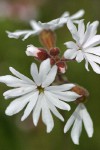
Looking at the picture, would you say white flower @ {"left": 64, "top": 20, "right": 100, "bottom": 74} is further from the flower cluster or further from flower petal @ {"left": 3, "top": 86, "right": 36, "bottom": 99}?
flower petal @ {"left": 3, "top": 86, "right": 36, "bottom": 99}

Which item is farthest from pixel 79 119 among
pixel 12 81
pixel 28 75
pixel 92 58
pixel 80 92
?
pixel 28 75

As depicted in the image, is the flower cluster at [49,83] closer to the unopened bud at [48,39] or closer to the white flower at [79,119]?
the white flower at [79,119]

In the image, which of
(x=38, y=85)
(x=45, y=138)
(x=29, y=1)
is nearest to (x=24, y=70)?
(x=45, y=138)

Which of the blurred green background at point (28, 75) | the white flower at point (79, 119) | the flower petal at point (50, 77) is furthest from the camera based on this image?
the blurred green background at point (28, 75)

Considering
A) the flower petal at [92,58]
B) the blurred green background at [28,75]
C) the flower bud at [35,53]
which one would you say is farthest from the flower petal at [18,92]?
the blurred green background at [28,75]

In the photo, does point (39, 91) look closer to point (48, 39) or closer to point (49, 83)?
point (49, 83)

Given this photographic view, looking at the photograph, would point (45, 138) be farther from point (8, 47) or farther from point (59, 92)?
point (59, 92)
